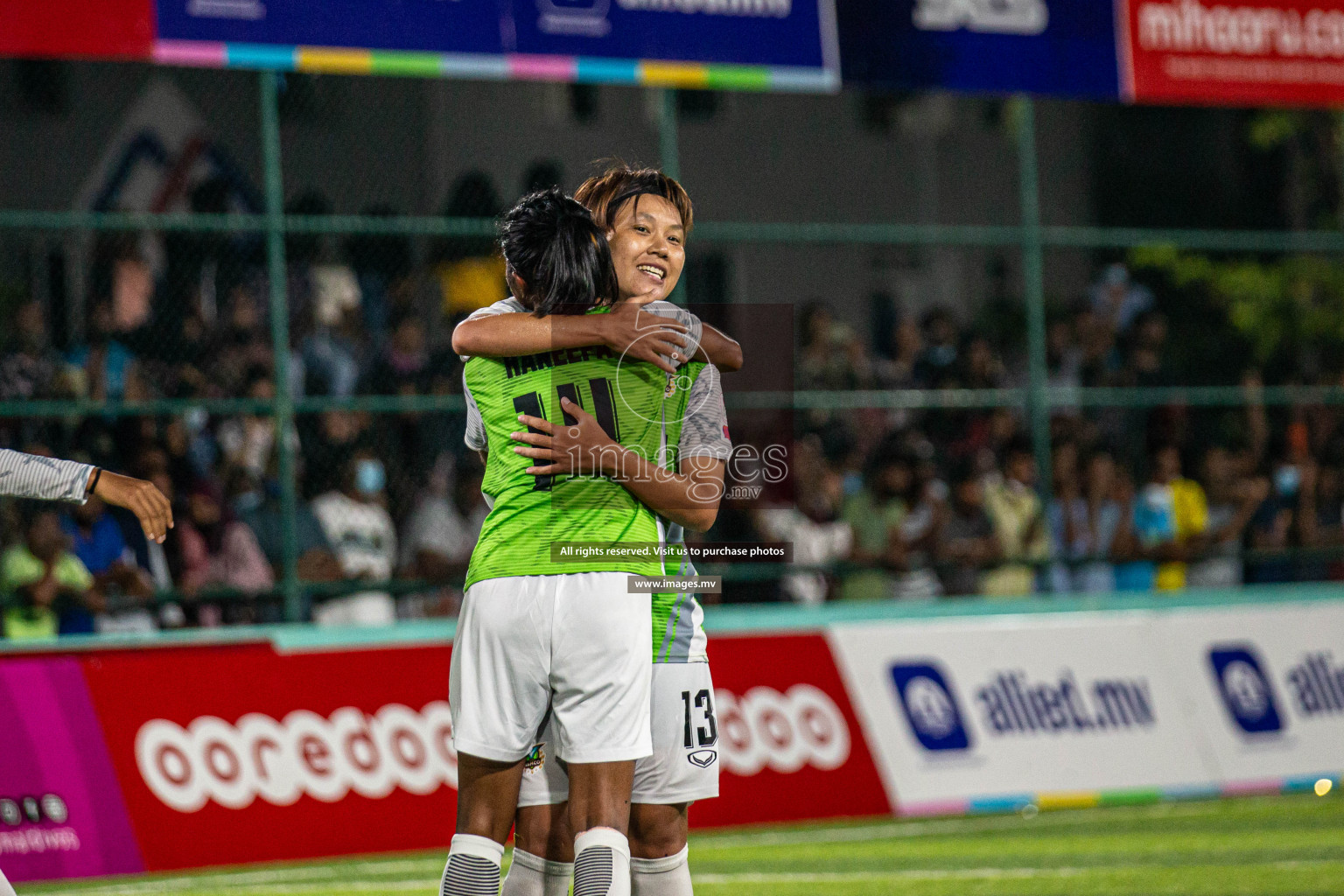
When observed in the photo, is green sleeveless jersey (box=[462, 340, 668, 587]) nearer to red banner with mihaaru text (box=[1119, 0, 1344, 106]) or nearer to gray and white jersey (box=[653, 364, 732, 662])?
gray and white jersey (box=[653, 364, 732, 662])

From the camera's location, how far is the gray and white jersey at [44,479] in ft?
13.4

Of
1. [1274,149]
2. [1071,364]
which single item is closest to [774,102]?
[1274,149]

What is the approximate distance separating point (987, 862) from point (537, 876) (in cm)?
407

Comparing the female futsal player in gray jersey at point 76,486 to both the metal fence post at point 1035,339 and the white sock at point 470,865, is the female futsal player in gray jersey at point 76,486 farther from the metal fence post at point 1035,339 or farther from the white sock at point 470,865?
the metal fence post at point 1035,339

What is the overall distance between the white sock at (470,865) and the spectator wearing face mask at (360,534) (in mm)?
A: 5979

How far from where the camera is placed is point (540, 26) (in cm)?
970

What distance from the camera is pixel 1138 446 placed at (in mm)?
13250

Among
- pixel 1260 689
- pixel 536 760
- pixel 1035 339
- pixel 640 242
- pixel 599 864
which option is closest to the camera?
pixel 599 864

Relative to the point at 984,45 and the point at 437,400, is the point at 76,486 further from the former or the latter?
the point at 984,45

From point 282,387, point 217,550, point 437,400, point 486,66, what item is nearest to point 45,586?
point 217,550

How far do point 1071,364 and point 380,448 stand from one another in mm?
5632

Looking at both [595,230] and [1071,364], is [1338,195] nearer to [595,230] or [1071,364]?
[1071,364]

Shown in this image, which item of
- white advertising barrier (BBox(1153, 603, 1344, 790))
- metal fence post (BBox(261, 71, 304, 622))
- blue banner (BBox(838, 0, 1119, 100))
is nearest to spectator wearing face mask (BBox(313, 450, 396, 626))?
metal fence post (BBox(261, 71, 304, 622))

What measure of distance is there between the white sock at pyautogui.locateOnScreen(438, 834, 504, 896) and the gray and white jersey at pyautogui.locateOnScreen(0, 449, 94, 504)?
1188mm
